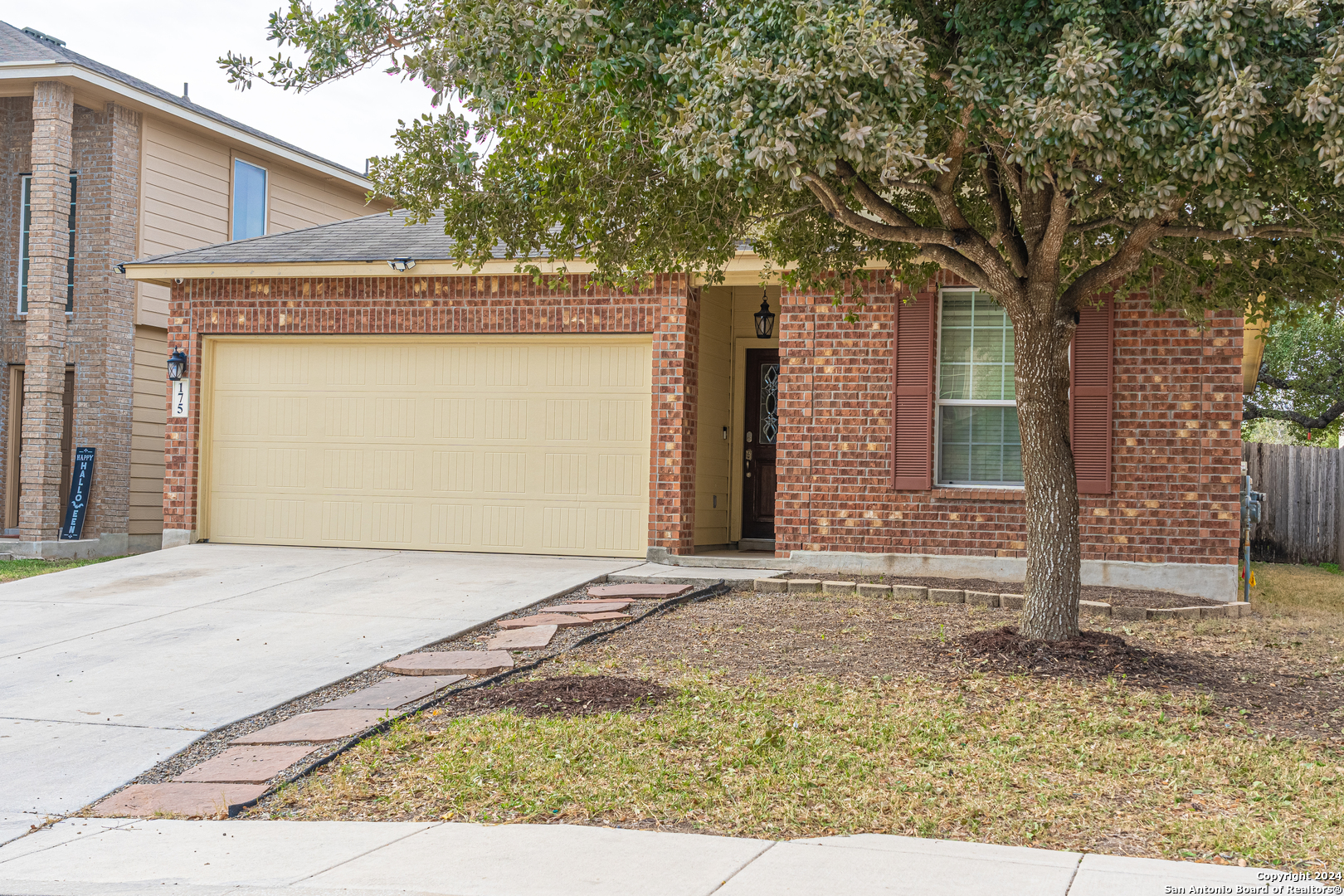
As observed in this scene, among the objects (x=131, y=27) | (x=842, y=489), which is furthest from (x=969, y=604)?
(x=131, y=27)

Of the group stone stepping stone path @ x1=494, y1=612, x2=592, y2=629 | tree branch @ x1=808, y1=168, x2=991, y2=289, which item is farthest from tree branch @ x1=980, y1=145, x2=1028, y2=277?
stone stepping stone path @ x1=494, y1=612, x2=592, y2=629

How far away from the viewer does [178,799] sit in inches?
195

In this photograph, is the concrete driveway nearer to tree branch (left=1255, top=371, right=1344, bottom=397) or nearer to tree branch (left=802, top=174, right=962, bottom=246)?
tree branch (left=802, top=174, right=962, bottom=246)

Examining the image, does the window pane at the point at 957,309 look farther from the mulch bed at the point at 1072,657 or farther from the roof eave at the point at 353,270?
the mulch bed at the point at 1072,657

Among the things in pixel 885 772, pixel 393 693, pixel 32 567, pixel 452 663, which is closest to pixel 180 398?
pixel 32 567

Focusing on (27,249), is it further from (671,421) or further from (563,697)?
(563,697)

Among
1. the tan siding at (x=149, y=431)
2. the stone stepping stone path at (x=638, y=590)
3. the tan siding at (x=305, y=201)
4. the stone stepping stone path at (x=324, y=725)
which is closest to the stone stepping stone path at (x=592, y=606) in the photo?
the stone stepping stone path at (x=324, y=725)

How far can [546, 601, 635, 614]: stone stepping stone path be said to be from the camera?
28.8 ft

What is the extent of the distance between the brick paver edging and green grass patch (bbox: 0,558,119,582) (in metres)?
6.70

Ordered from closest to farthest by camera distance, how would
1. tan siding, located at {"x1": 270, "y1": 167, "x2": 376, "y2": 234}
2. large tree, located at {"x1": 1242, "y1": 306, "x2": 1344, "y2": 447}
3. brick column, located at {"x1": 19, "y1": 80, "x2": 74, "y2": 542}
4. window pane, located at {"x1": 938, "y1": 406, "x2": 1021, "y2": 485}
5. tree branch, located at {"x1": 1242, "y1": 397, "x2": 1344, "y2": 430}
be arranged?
window pane, located at {"x1": 938, "y1": 406, "x2": 1021, "y2": 485} < brick column, located at {"x1": 19, "y1": 80, "x2": 74, "y2": 542} < tan siding, located at {"x1": 270, "y1": 167, "x2": 376, "y2": 234} < tree branch, located at {"x1": 1242, "y1": 397, "x2": 1344, "y2": 430} < large tree, located at {"x1": 1242, "y1": 306, "x2": 1344, "y2": 447}

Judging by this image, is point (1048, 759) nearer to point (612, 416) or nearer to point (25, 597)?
point (612, 416)

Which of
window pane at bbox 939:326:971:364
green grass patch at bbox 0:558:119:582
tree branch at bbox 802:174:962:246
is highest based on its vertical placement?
tree branch at bbox 802:174:962:246

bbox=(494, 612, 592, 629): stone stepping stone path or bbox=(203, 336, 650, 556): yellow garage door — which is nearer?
bbox=(494, 612, 592, 629): stone stepping stone path

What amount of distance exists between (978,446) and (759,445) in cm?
313
